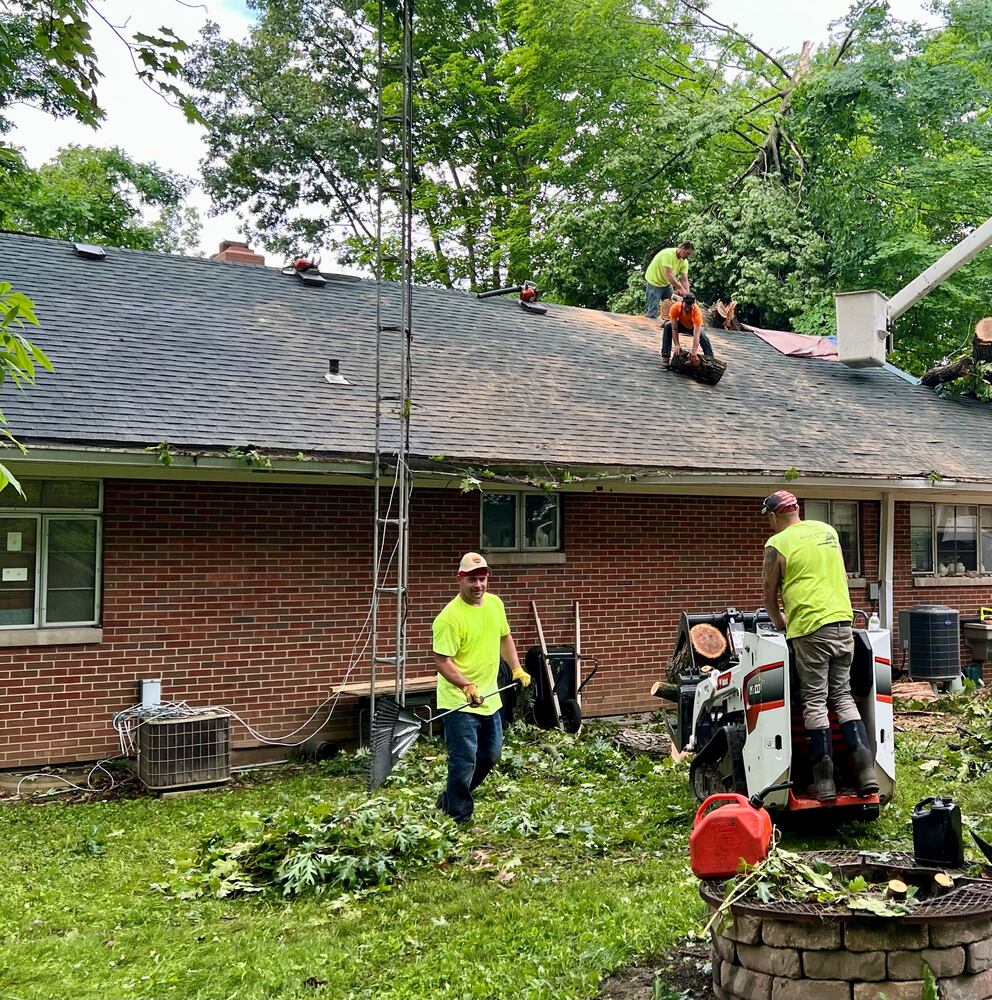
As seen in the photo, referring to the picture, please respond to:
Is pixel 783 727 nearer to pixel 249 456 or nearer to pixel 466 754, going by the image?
pixel 466 754

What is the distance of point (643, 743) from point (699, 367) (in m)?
7.03

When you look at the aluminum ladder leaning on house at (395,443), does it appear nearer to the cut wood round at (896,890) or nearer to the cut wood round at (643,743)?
the cut wood round at (643,743)

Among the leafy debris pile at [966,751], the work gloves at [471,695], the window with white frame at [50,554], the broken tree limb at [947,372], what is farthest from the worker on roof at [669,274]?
the work gloves at [471,695]

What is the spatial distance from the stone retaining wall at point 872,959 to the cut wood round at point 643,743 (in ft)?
18.3

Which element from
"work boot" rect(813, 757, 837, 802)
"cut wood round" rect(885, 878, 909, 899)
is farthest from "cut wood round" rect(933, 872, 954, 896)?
"work boot" rect(813, 757, 837, 802)

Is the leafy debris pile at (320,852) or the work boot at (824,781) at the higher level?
the work boot at (824,781)

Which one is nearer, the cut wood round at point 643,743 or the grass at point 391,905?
the grass at point 391,905

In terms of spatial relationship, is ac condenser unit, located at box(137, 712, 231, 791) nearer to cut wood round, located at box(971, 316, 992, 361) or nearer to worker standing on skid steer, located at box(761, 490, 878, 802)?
worker standing on skid steer, located at box(761, 490, 878, 802)

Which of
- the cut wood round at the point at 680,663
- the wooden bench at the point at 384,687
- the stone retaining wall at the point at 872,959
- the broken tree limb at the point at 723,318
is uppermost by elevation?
the broken tree limb at the point at 723,318

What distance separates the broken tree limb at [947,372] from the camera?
17.9 metres

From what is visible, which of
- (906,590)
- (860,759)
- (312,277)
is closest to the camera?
(860,759)

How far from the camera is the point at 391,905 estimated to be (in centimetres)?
573

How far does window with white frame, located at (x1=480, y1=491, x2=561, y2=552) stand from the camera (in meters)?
11.5

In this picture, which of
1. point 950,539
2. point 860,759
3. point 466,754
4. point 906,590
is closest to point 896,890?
point 860,759
